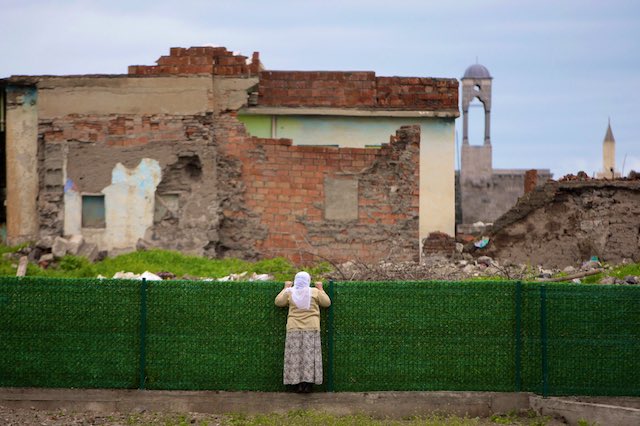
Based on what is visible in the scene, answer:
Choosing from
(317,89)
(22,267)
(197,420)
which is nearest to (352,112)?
(317,89)

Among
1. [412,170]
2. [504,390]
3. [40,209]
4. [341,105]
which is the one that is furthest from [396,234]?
[504,390]

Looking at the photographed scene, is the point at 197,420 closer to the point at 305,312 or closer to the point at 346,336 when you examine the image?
the point at 305,312

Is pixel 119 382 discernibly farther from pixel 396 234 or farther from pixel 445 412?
pixel 396 234

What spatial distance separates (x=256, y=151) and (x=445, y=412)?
37.6ft

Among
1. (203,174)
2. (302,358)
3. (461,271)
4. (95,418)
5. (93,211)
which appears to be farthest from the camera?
(93,211)

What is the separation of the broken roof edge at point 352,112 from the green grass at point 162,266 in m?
3.83

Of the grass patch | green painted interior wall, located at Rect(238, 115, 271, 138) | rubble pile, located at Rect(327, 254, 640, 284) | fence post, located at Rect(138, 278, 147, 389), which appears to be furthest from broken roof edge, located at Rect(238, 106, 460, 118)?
the grass patch

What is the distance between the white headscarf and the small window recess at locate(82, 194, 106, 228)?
38.1 feet

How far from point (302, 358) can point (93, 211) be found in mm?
11956

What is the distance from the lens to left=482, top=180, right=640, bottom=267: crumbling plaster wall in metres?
23.2

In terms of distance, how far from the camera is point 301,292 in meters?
13.4

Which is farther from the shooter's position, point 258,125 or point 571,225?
point 258,125

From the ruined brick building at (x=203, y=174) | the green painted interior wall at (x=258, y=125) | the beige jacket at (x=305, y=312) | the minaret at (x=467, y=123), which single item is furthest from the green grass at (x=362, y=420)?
the minaret at (x=467, y=123)

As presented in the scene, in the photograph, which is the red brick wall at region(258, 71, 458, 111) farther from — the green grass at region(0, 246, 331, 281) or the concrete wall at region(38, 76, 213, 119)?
the green grass at region(0, 246, 331, 281)
